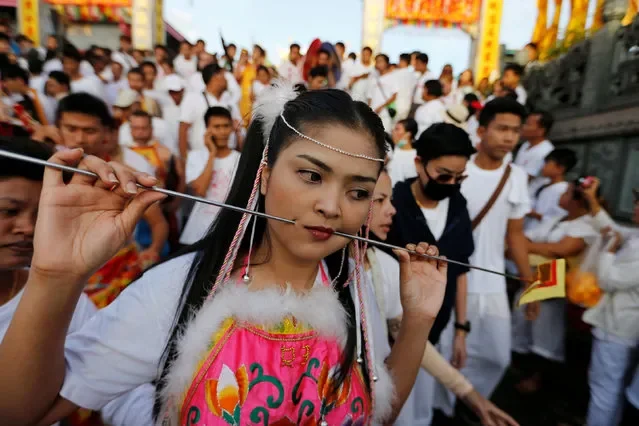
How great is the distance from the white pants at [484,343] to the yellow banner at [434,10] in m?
12.4

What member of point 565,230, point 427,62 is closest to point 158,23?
point 427,62

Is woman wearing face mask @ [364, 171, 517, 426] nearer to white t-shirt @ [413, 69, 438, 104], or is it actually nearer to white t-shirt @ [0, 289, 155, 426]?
white t-shirt @ [0, 289, 155, 426]

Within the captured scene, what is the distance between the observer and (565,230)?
3193mm

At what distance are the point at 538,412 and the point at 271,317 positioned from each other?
10.0 ft

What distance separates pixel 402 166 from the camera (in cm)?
388

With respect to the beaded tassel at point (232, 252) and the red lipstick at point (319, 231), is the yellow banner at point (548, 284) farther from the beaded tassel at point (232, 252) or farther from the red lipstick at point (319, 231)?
the beaded tassel at point (232, 252)

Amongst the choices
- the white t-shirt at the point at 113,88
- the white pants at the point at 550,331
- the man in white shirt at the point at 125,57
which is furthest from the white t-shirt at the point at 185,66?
the white pants at the point at 550,331

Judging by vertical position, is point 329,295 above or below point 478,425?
above

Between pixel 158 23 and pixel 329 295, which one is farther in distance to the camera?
pixel 158 23

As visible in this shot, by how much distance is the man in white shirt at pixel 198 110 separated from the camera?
4441mm

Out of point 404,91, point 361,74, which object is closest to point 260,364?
point 404,91

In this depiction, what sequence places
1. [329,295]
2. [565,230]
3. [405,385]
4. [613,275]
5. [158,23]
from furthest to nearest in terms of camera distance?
[158,23] → [565,230] → [613,275] → [405,385] → [329,295]

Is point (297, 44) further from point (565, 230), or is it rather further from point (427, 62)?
point (565, 230)

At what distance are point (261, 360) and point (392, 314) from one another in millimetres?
924
